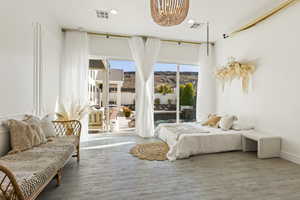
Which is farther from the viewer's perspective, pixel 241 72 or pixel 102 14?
pixel 241 72

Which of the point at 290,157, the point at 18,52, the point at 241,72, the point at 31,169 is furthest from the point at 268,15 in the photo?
the point at 31,169

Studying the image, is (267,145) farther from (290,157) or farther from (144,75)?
(144,75)

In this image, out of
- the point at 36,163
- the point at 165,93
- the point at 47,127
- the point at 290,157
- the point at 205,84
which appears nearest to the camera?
the point at 36,163

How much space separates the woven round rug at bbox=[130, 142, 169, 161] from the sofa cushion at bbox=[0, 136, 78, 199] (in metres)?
1.39

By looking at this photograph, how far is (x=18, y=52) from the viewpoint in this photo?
2521 mm

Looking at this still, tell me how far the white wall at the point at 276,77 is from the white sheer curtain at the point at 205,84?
110 cm

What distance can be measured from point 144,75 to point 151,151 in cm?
234

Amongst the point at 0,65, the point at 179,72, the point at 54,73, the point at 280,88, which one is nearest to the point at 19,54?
the point at 0,65

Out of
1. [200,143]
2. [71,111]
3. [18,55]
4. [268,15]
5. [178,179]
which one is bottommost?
[178,179]

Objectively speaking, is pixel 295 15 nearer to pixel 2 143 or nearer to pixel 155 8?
pixel 155 8

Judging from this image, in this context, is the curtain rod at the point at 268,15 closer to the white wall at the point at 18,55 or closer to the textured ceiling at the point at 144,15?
the textured ceiling at the point at 144,15

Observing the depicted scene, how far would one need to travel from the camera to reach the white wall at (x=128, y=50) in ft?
16.0

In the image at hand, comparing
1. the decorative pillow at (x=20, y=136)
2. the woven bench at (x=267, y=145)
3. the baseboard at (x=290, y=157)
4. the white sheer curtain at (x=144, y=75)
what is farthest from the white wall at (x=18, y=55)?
the baseboard at (x=290, y=157)

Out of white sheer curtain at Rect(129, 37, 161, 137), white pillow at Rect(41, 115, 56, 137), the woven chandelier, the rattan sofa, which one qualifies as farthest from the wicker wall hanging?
white pillow at Rect(41, 115, 56, 137)
